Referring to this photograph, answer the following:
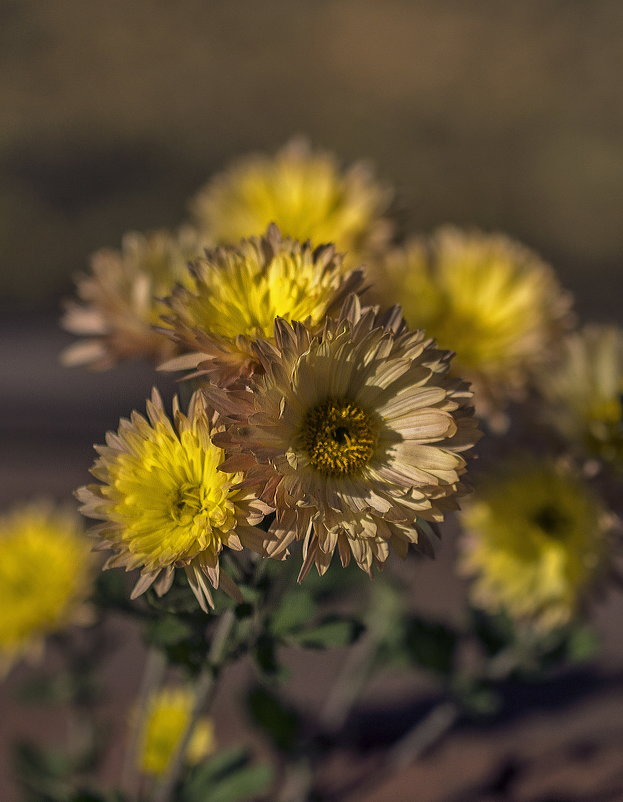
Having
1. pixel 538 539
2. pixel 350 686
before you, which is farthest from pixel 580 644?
pixel 350 686

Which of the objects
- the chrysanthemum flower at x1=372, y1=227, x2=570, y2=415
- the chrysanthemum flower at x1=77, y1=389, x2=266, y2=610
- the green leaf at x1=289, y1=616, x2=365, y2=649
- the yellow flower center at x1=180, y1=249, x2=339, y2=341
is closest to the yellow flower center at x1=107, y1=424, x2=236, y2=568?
the chrysanthemum flower at x1=77, y1=389, x2=266, y2=610

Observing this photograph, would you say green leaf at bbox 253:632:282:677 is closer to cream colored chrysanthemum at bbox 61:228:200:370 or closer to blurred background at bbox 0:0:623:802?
cream colored chrysanthemum at bbox 61:228:200:370

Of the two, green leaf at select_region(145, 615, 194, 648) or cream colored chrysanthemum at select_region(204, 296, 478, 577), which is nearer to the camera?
cream colored chrysanthemum at select_region(204, 296, 478, 577)

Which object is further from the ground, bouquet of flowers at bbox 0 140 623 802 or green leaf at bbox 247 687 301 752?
bouquet of flowers at bbox 0 140 623 802

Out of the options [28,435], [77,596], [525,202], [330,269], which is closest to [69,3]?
[525,202]

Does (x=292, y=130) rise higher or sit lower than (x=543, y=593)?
higher

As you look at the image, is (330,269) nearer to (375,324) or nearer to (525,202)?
(375,324)
